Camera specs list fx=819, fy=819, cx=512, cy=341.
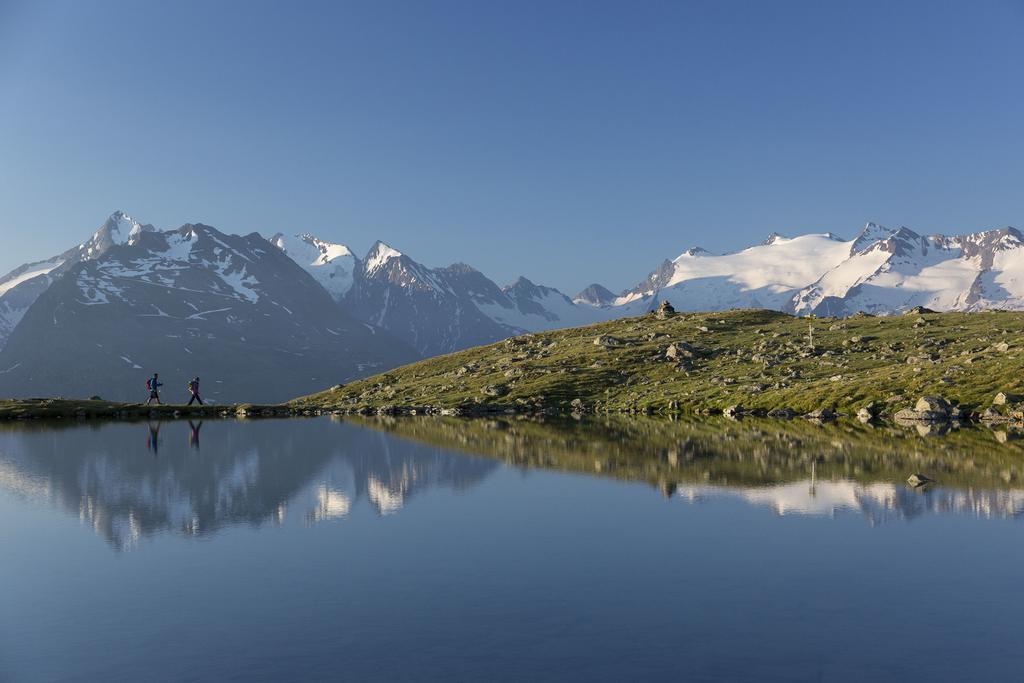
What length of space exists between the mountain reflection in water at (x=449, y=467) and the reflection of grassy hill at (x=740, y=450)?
17 centimetres

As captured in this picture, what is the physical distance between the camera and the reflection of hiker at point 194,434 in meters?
78.1

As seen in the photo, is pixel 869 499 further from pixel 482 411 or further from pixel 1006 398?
pixel 482 411

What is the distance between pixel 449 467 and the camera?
60.7m

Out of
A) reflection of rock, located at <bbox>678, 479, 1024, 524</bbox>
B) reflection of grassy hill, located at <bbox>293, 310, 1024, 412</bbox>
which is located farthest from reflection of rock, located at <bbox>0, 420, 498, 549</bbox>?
reflection of grassy hill, located at <bbox>293, 310, 1024, 412</bbox>

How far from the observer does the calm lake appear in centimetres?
2158

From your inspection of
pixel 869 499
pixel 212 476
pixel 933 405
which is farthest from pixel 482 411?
pixel 869 499

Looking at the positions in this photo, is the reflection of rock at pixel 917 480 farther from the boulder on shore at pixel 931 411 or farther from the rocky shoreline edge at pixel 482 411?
the boulder on shore at pixel 931 411

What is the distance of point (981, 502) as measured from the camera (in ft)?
137

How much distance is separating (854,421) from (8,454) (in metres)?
87.3

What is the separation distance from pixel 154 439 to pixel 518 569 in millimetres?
64723

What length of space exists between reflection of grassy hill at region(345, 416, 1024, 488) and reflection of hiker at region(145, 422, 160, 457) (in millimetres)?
24486

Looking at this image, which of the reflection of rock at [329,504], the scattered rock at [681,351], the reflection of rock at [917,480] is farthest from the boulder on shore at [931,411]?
the reflection of rock at [329,504]

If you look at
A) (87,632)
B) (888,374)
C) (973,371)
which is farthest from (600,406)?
(87,632)

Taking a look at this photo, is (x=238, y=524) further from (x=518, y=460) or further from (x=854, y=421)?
(x=854, y=421)
